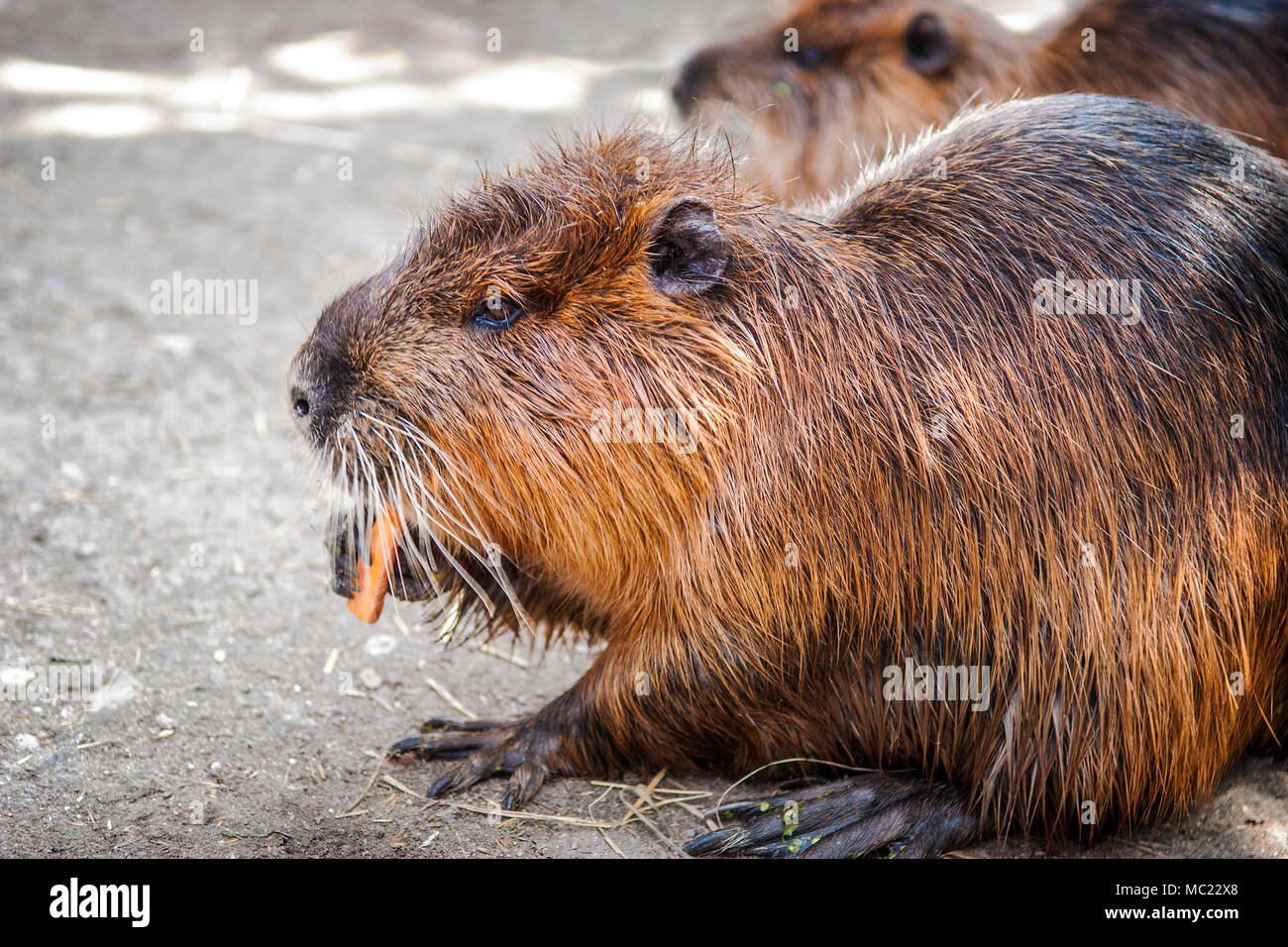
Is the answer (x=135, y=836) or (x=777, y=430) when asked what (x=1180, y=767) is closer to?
(x=777, y=430)

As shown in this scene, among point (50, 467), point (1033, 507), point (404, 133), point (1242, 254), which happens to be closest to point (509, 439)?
point (1033, 507)

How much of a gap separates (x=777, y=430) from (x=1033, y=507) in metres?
0.52

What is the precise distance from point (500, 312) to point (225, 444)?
2.14m

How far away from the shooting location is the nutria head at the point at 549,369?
2.46 m

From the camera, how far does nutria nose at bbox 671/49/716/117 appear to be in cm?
509

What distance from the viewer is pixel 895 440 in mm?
2467

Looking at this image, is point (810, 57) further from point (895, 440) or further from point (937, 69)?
point (895, 440)

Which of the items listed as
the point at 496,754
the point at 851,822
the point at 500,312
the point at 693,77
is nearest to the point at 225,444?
the point at 496,754

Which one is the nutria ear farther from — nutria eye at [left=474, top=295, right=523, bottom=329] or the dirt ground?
nutria eye at [left=474, top=295, right=523, bottom=329]

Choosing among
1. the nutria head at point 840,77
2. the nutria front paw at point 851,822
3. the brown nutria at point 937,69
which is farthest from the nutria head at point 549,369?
the nutria head at point 840,77

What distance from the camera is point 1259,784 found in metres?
2.83

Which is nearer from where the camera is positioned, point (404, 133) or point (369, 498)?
point (369, 498)

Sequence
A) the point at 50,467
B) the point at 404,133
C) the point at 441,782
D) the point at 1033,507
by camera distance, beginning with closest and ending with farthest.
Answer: the point at 1033,507, the point at 441,782, the point at 50,467, the point at 404,133

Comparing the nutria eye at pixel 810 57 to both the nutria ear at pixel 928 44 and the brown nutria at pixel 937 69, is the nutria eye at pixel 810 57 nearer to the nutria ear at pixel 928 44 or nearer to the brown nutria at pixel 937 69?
the brown nutria at pixel 937 69
